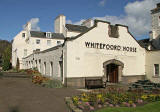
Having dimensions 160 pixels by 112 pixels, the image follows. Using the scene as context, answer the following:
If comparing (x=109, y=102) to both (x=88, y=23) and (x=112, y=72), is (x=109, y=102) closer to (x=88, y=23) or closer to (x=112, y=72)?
(x=112, y=72)

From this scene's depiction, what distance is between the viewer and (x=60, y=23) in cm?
4144

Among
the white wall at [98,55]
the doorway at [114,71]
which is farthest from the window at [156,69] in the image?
the doorway at [114,71]

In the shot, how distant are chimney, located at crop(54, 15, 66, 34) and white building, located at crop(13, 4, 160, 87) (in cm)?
1888

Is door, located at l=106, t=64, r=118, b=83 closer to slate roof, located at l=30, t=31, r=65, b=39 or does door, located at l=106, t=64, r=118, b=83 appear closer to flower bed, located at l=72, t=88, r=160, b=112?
flower bed, located at l=72, t=88, r=160, b=112

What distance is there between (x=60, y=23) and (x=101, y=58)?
1030 inches

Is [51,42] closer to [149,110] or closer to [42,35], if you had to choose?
[42,35]

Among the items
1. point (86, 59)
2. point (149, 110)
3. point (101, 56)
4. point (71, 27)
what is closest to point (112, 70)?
point (101, 56)

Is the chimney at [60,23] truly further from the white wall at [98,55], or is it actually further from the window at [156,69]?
the window at [156,69]

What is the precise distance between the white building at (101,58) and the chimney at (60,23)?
18.9m

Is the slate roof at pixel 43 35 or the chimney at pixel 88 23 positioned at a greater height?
the chimney at pixel 88 23

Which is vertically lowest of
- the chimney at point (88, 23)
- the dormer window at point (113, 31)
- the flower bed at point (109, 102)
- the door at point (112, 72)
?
the flower bed at point (109, 102)

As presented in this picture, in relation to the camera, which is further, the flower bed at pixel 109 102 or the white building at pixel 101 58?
the white building at pixel 101 58

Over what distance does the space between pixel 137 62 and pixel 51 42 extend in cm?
2628

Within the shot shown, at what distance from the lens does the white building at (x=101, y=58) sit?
1594 centimetres
